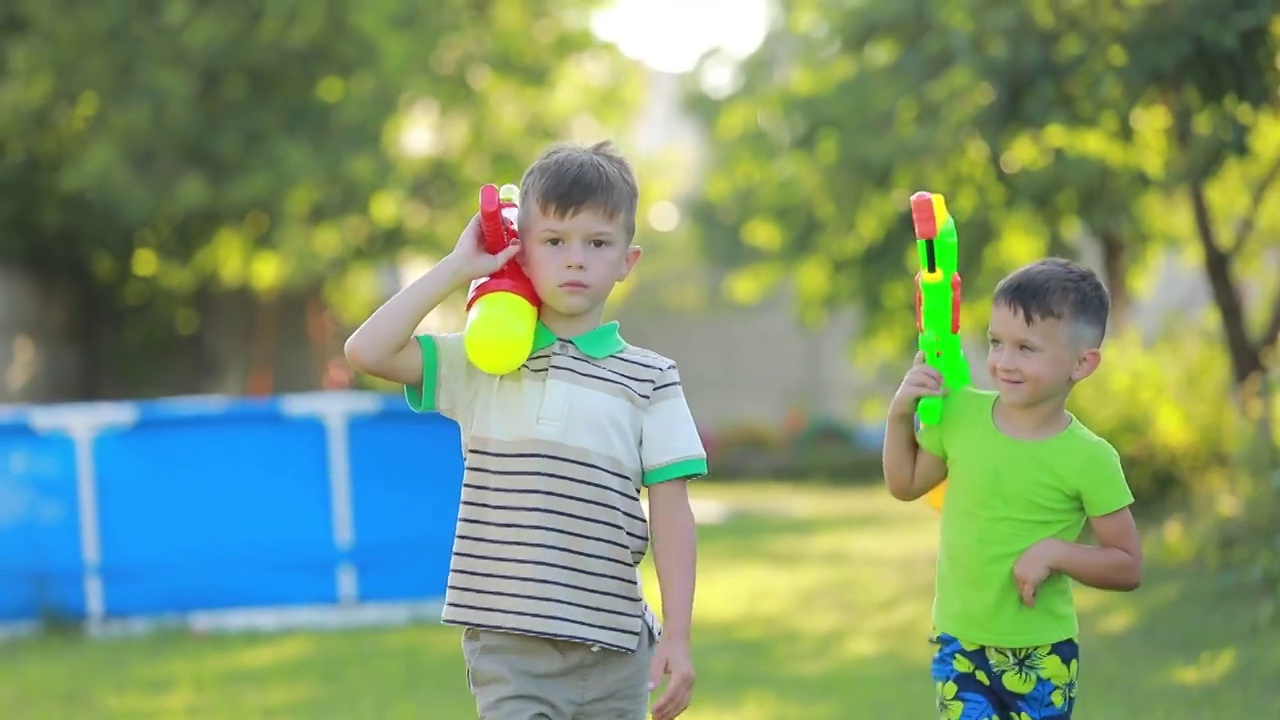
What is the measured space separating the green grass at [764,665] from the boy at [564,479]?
3305 mm

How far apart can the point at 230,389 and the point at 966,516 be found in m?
17.6

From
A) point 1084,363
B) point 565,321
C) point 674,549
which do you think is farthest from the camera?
point 1084,363

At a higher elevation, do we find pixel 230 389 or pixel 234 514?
pixel 230 389

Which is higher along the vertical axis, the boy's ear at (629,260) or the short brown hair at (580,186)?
the short brown hair at (580,186)

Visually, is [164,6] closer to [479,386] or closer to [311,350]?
[311,350]

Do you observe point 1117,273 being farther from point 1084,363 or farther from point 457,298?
point 1084,363

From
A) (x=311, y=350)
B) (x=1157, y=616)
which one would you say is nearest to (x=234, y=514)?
(x=1157, y=616)

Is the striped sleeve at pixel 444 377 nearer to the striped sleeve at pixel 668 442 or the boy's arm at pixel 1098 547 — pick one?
the striped sleeve at pixel 668 442

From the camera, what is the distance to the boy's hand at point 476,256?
3.43 meters

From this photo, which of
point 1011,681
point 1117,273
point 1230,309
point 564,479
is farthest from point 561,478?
point 1117,273

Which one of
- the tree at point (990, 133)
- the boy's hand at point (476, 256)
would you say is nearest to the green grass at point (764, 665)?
the tree at point (990, 133)

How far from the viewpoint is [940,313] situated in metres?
3.90

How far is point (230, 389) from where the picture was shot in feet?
67.4

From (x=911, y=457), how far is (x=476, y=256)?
3.67 ft
